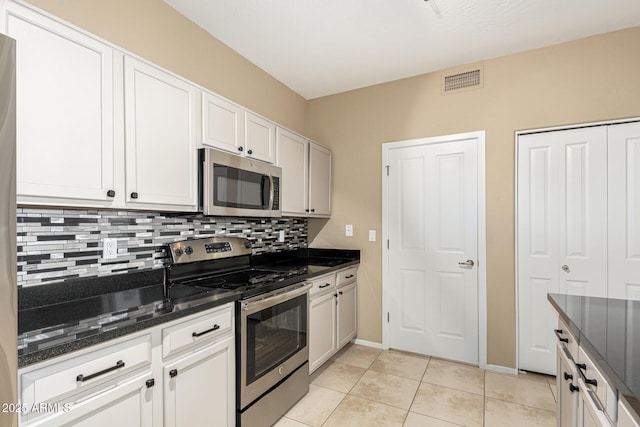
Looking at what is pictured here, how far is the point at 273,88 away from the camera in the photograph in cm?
325

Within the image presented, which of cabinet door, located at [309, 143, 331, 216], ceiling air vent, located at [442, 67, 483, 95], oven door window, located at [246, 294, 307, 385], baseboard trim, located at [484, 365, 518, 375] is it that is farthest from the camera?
cabinet door, located at [309, 143, 331, 216]

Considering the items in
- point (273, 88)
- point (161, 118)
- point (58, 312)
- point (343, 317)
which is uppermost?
point (273, 88)

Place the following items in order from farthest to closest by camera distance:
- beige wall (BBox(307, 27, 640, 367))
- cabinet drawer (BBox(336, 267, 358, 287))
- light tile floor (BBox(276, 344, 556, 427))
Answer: cabinet drawer (BBox(336, 267, 358, 287)) → beige wall (BBox(307, 27, 640, 367)) → light tile floor (BBox(276, 344, 556, 427))

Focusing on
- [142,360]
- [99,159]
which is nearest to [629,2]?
[99,159]

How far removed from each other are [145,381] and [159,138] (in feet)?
3.87

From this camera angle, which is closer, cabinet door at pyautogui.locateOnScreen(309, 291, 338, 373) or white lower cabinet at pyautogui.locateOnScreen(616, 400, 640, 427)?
white lower cabinet at pyautogui.locateOnScreen(616, 400, 640, 427)

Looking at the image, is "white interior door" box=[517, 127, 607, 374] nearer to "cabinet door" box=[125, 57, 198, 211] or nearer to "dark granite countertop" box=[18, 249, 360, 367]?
"dark granite countertop" box=[18, 249, 360, 367]

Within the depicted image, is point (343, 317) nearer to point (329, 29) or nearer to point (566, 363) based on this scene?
point (566, 363)

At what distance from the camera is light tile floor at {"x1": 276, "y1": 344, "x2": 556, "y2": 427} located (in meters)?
A: 2.14

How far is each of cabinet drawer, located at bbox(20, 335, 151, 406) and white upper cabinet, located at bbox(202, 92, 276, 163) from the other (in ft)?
4.03

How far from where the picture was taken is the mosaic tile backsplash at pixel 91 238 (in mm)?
1479

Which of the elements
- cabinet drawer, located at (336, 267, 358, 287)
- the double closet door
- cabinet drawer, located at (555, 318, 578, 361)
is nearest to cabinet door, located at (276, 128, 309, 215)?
cabinet drawer, located at (336, 267, 358, 287)

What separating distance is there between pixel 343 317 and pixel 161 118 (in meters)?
2.30

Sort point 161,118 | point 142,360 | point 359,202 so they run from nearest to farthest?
point 142,360
point 161,118
point 359,202
